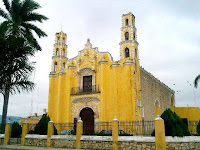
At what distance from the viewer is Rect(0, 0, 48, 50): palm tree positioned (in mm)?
17062

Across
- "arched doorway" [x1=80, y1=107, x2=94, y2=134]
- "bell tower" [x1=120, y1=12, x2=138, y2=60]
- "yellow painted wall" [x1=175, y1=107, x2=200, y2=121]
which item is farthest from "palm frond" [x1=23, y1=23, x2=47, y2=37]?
"yellow painted wall" [x1=175, y1=107, x2=200, y2=121]

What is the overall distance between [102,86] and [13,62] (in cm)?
768

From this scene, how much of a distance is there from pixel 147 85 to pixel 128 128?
20.6 ft

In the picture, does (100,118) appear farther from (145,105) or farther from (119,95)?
(145,105)

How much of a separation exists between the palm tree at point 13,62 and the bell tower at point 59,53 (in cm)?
821

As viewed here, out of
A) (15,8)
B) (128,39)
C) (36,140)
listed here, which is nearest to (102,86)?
(128,39)

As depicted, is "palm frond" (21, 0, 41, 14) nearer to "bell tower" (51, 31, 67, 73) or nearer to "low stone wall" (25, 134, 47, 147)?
"bell tower" (51, 31, 67, 73)

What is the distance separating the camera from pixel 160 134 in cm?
1070

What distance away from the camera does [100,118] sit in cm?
1847

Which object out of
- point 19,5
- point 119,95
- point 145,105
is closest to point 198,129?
point 119,95

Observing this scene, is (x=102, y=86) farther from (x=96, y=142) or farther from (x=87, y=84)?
(x=96, y=142)

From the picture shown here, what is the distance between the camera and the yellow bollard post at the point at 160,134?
10.6m

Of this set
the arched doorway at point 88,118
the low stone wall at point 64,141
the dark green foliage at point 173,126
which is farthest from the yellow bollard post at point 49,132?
the dark green foliage at point 173,126

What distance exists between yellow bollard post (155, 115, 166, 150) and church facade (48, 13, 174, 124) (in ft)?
22.0
